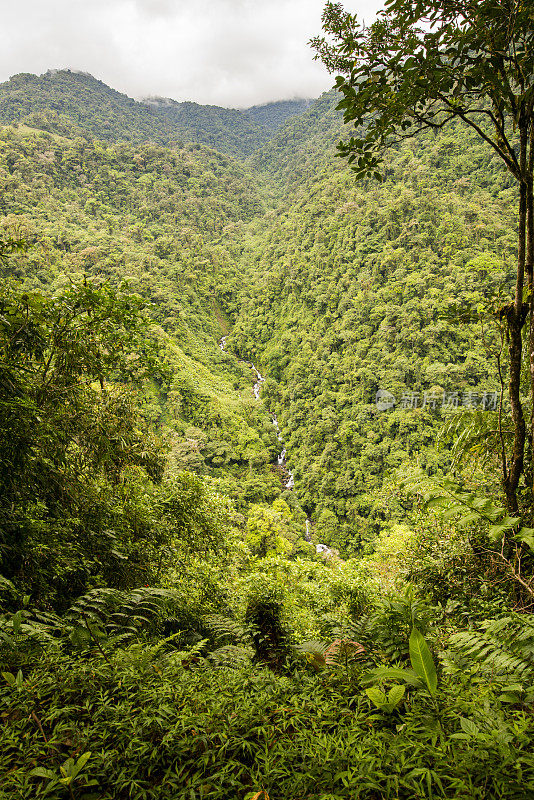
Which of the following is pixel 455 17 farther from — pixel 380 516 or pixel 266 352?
pixel 266 352

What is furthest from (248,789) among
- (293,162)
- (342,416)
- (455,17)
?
(293,162)

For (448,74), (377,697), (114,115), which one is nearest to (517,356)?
(448,74)

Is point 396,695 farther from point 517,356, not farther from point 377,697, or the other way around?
point 517,356

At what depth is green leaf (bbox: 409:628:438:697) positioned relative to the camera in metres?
1.44

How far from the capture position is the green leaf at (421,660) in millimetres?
1439

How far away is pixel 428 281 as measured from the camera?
109 ft

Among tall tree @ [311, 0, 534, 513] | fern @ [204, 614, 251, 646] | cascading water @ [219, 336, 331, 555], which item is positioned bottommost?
cascading water @ [219, 336, 331, 555]

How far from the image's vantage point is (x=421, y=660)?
4.81 ft

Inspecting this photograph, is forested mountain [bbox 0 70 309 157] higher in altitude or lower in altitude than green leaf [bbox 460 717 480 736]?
higher

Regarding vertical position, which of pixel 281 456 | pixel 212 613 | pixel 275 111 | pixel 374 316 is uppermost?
pixel 275 111

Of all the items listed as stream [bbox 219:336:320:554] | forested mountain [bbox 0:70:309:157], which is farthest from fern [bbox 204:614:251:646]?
forested mountain [bbox 0:70:309:157]

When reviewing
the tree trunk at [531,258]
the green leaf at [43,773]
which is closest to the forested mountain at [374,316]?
the tree trunk at [531,258]

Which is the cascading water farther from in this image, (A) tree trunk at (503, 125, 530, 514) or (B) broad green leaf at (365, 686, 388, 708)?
(B) broad green leaf at (365, 686, 388, 708)

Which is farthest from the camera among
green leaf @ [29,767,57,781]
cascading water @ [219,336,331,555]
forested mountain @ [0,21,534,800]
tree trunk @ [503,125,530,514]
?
cascading water @ [219,336,331,555]
